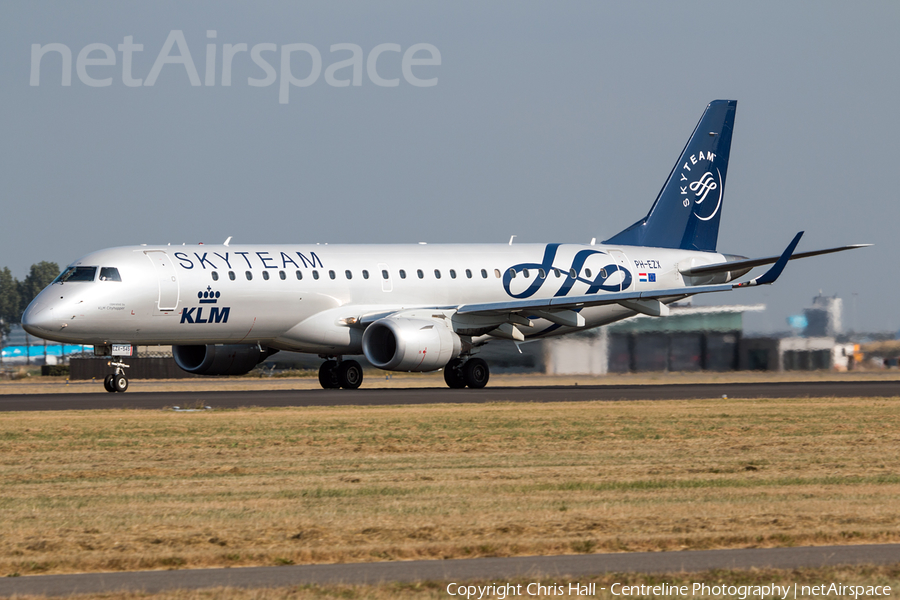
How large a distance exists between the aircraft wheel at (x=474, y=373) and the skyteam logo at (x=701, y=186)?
10.8 meters

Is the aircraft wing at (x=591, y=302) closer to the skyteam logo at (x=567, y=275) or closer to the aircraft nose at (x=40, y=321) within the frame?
the skyteam logo at (x=567, y=275)

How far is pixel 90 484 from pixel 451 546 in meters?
5.81

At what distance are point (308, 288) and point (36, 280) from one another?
106 m

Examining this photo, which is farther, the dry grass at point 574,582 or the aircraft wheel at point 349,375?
the aircraft wheel at point 349,375

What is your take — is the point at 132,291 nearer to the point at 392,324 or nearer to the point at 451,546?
the point at 392,324

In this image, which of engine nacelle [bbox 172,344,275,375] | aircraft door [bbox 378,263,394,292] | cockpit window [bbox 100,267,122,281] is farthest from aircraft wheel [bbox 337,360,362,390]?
cockpit window [bbox 100,267,122,281]

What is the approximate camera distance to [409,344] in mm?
31531

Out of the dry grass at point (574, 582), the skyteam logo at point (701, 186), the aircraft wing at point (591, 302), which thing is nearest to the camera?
the dry grass at point (574, 582)

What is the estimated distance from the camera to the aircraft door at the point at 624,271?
3794 centimetres

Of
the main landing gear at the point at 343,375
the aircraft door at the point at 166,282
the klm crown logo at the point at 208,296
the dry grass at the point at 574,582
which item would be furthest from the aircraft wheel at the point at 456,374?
the dry grass at the point at 574,582

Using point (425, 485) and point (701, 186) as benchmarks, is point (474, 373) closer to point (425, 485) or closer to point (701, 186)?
point (701, 186)

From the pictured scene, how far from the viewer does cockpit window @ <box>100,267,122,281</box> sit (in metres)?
30.8

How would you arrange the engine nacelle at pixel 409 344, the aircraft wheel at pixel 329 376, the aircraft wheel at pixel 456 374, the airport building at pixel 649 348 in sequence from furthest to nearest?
the airport building at pixel 649 348, the aircraft wheel at pixel 329 376, the aircraft wheel at pixel 456 374, the engine nacelle at pixel 409 344

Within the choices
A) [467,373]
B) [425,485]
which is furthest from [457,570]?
[467,373]
